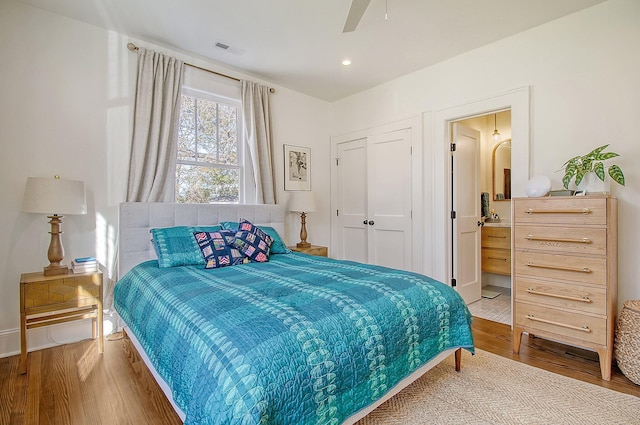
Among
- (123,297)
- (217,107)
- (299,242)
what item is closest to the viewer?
(123,297)

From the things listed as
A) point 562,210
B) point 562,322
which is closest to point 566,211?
point 562,210

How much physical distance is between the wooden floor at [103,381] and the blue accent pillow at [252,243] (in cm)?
114

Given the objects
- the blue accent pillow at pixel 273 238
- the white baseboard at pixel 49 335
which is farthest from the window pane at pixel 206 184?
the white baseboard at pixel 49 335

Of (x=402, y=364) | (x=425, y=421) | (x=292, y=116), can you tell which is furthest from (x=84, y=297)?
(x=292, y=116)

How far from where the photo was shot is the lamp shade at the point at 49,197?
2259mm

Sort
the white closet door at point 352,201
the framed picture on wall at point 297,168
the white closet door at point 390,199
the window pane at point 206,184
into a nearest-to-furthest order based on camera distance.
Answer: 1. the window pane at point 206,184
2. the white closet door at point 390,199
3. the framed picture on wall at point 297,168
4. the white closet door at point 352,201

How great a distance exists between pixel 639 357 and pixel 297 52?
12.3 ft

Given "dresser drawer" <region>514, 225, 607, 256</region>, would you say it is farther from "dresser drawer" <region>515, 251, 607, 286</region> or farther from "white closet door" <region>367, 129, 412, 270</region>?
"white closet door" <region>367, 129, 412, 270</region>

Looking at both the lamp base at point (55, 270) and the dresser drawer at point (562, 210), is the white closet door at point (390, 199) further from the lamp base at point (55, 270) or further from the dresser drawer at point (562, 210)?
the lamp base at point (55, 270)

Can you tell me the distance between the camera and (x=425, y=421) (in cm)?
168

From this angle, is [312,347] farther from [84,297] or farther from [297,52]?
[297,52]

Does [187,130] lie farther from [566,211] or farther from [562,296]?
[562,296]

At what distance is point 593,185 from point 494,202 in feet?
7.51

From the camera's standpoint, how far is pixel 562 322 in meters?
2.29
